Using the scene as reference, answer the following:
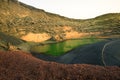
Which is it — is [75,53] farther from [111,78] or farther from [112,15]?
[112,15]

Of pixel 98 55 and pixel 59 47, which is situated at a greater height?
pixel 98 55

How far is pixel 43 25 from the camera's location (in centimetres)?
1353

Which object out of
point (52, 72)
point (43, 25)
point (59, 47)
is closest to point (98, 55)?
point (52, 72)

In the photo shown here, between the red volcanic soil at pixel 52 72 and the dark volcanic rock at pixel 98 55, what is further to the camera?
the dark volcanic rock at pixel 98 55

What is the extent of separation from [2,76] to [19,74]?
1.70 feet

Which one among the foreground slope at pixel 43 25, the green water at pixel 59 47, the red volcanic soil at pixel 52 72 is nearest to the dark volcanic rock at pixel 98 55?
the red volcanic soil at pixel 52 72

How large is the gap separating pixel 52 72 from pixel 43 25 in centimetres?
629

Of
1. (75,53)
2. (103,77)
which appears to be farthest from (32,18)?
(103,77)

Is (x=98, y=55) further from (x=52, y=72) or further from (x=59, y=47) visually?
(x=59, y=47)

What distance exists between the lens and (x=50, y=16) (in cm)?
1421

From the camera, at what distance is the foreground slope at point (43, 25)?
13.1 meters

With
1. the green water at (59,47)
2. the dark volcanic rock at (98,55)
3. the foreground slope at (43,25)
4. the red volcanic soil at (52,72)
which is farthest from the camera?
the foreground slope at (43,25)

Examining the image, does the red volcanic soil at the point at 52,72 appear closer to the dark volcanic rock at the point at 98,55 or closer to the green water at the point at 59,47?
the dark volcanic rock at the point at 98,55

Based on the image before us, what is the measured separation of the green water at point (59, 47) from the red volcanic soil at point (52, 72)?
158 inches
